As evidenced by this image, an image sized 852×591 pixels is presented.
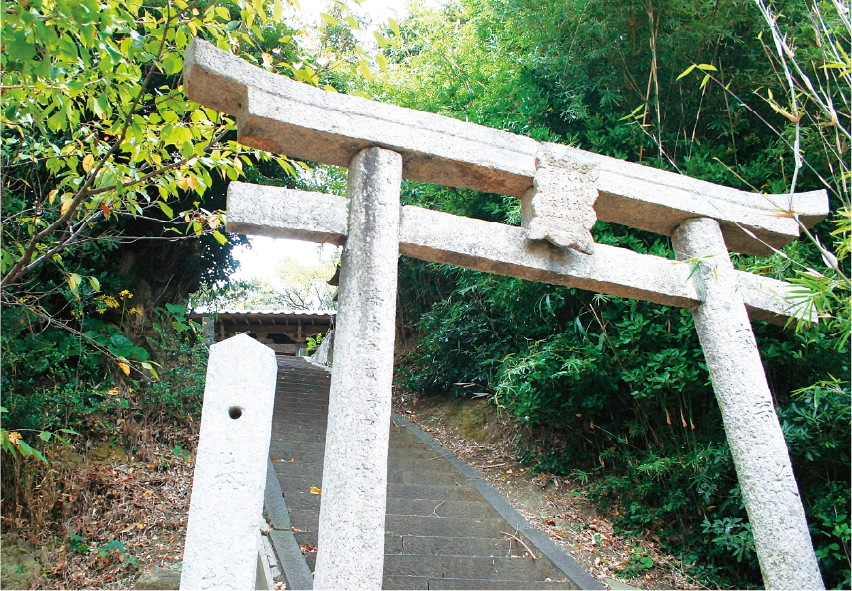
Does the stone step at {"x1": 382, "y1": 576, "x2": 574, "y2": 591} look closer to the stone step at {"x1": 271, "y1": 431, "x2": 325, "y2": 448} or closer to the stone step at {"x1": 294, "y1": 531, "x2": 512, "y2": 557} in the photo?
the stone step at {"x1": 294, "y1": 531, "x2": 512, "y2": 557}

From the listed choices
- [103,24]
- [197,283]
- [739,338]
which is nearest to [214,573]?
[103,24]

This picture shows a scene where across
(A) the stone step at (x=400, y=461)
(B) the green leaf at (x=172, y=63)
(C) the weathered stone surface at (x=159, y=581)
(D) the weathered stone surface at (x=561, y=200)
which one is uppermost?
(B) the green leaf at (x=172, y=63)

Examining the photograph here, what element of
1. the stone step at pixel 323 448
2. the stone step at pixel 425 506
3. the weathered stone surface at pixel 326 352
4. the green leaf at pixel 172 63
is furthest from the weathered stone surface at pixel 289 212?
the weathered stone surface at pixel 326 352

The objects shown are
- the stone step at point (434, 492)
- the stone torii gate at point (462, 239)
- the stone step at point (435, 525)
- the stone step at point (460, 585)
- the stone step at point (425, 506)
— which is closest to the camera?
the stone torii gate at point (462, 239)

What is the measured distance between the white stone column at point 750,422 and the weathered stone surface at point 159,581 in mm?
4011

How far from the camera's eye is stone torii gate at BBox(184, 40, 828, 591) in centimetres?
311

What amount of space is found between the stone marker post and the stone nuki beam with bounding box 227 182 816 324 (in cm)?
118

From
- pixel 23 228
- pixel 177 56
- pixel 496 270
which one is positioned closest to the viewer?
pixel 177 56

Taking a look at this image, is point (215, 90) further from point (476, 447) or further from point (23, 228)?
point (476, 447)

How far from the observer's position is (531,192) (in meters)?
4.09

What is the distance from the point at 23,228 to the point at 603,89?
250 inches

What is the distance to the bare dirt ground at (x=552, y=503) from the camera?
5172mm

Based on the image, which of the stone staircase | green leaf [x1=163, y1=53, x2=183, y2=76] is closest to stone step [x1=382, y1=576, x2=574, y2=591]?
the stone staircase

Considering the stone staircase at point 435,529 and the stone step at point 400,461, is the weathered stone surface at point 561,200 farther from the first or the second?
the stone step at point 400,461
